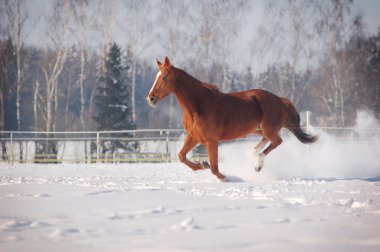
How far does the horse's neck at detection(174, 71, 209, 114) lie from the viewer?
561cm

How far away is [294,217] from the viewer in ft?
9.16

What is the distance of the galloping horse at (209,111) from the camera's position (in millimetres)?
5578

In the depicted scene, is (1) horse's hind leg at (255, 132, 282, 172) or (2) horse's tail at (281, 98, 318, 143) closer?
(1) horse's hind leg at (255, 132, 282, 172)

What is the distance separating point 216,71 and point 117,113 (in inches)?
232

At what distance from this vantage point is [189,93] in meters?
5.64

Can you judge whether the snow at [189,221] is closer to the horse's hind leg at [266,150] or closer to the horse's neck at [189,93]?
the horse's neck at [189,93]

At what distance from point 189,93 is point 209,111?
1.20 ft

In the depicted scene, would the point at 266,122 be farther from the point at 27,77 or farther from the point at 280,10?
the point at 27,77

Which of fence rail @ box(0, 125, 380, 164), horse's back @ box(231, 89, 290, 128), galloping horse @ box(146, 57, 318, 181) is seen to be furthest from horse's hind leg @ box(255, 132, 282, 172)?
fence rail @ box(0, 125, 380, 164)

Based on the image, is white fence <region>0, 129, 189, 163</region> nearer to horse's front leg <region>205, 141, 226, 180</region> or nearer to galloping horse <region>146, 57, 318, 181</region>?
galloping horse <region>146, 57, 318, 181</region>

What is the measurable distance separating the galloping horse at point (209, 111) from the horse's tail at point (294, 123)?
0.75 meters

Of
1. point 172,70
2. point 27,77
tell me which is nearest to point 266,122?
point 172,70

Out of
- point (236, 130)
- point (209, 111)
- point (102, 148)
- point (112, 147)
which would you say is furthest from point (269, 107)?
point (102, 148)

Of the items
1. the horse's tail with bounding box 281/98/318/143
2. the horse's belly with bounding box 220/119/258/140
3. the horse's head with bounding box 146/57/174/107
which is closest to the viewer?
the horse's head with bounding box 146/57/174/107
